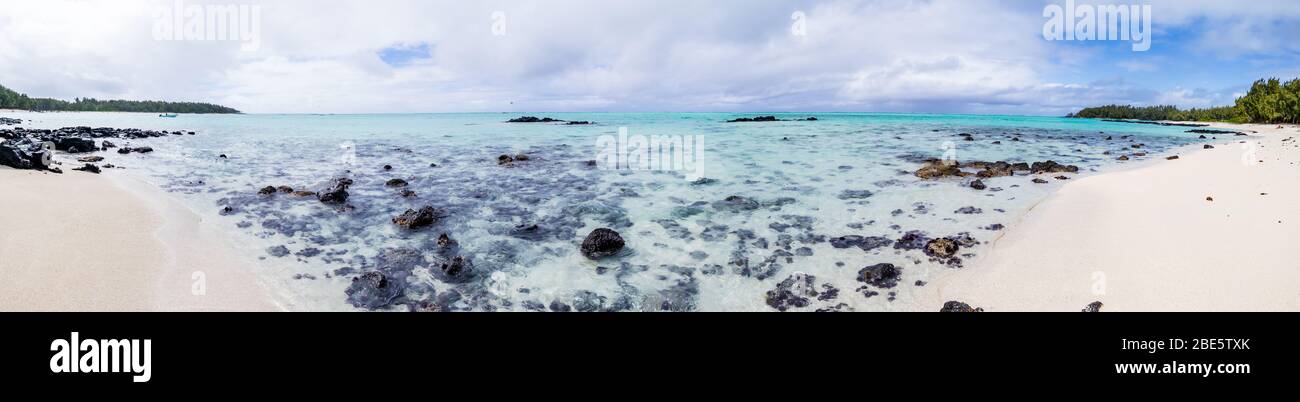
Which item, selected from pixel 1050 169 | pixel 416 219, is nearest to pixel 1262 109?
pixel 1050 169

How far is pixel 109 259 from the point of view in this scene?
8.12 meters

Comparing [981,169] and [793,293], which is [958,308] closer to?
[793,293]

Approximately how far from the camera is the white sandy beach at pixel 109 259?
680cm

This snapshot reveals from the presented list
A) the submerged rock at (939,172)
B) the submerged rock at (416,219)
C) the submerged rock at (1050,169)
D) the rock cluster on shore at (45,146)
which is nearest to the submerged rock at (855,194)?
the submerged rock at (939,172)

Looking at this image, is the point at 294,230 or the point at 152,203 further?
the point at 152,203

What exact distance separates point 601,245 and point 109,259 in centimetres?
779

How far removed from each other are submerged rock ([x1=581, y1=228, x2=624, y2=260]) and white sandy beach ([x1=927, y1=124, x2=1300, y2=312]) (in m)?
5.46

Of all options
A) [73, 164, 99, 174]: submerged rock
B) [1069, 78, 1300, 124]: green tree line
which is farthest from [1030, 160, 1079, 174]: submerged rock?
[1069, 78, 1300, 124]: green tree line

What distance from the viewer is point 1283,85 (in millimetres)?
75875
